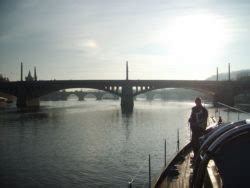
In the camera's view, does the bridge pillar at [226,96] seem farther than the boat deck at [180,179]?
Yes

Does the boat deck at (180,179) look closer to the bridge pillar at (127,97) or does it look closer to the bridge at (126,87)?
the bridge at (126,87)

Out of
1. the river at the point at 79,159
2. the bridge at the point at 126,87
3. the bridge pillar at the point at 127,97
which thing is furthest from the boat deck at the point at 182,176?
the bridge pillar at the point at 127,97

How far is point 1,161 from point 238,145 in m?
23.1

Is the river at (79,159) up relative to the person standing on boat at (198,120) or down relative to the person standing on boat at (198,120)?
down

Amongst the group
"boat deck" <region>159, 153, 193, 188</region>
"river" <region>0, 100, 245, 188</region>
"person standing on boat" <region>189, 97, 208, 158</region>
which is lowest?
"river" <region>0, 100, 245, 188</region>

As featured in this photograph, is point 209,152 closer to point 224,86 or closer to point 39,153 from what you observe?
point 39,153

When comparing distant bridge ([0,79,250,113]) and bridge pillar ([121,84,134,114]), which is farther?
bridge pillar ([121,84,134,114])

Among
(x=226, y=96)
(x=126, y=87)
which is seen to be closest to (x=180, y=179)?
(x=226, y=96)

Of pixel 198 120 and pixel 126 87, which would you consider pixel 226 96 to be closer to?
pixel 126 87

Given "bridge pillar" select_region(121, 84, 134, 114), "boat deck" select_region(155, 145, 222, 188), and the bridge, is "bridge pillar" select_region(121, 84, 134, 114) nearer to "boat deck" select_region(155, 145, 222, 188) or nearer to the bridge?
the bridge

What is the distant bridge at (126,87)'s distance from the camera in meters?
102

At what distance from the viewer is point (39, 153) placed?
3044 cm

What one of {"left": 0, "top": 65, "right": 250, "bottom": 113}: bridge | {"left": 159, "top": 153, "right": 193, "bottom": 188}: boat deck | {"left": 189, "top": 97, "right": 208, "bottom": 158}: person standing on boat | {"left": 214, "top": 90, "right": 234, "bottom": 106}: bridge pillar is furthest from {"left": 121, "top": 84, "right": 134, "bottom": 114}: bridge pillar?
{"left": 189, "top": 97, "right": 208, "bottom": 158}: person standing on boat

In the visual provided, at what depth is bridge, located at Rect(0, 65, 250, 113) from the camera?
102 metres
